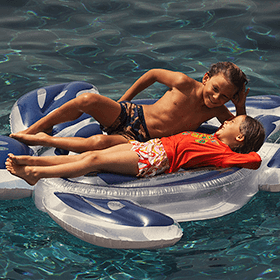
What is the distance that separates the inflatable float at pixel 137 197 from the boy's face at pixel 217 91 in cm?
50

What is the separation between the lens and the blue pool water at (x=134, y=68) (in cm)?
225

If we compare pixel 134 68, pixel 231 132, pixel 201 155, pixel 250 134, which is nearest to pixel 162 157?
pixel 201 155

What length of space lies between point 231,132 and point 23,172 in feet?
4.69

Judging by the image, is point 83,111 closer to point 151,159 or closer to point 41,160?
point 41,160

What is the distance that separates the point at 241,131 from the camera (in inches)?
109

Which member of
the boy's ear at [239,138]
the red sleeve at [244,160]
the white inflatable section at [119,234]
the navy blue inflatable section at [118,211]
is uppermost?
the boy's ear at [239,138]

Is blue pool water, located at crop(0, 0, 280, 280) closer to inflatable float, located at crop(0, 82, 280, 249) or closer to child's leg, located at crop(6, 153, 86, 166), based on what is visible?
inflatable float, located at crop(0, 82, 280, 249)

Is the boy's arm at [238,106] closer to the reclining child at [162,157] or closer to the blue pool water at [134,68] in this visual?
the reclining child at [162,157]

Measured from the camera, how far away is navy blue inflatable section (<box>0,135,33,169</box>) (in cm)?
266

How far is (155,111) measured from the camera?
299 centimetres

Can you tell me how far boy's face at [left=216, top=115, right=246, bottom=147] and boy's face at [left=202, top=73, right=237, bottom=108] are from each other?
0.16 meters

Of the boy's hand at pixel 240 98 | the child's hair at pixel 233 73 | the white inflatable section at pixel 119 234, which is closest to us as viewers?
the white inflatable section at pixel 119 234

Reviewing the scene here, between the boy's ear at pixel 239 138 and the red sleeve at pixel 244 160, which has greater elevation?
the boy's ear at pixel 239 138

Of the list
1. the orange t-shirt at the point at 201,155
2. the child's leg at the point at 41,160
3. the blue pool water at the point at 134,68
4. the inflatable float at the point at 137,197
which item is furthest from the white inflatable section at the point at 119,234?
the orange t-shirt at the point at 201,155
